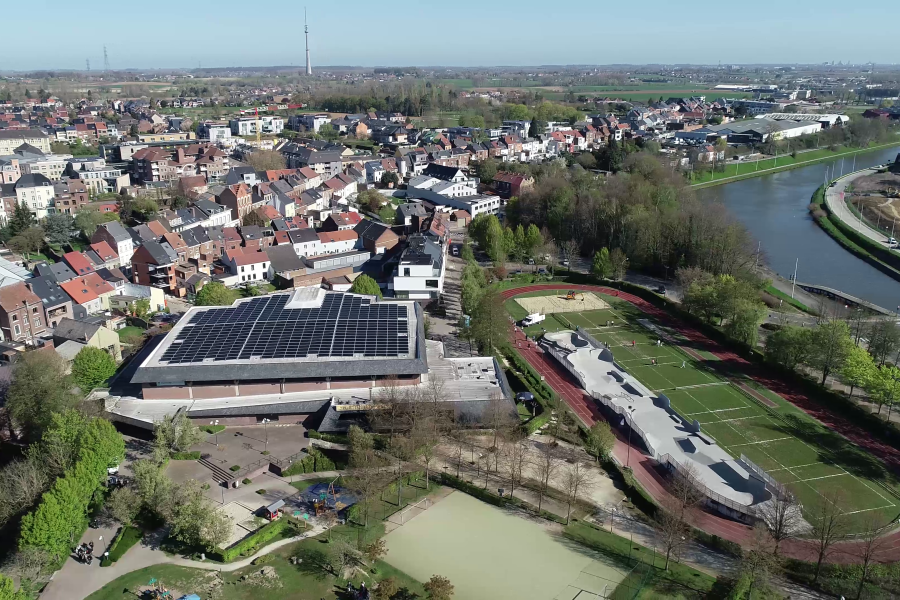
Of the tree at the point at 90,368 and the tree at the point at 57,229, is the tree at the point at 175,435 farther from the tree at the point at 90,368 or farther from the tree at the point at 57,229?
the tree at the point at 57,229

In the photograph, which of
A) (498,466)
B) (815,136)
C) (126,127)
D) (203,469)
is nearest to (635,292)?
(498,466)

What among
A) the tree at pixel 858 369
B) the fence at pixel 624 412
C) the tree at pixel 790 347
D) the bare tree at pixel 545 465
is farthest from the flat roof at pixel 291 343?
the tree at pixel 858 369

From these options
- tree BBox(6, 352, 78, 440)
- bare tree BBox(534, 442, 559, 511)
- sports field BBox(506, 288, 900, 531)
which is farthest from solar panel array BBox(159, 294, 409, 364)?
sports field BBox(506, 288, 900, 531)

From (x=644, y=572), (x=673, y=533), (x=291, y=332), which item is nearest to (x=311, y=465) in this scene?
(x=291, y=332)

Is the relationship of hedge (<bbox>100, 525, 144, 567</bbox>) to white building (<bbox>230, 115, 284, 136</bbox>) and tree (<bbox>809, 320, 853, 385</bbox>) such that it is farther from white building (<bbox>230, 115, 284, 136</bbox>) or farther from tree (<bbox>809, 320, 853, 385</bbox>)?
white building (<bbox>230, 115, 284, 136</bbox>)

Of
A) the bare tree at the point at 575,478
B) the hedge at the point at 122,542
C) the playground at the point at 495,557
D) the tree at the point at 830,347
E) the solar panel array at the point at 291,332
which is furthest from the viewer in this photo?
the tree at the point at 830,347

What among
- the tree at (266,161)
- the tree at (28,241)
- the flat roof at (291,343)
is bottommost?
the flat roof at (291,343)
